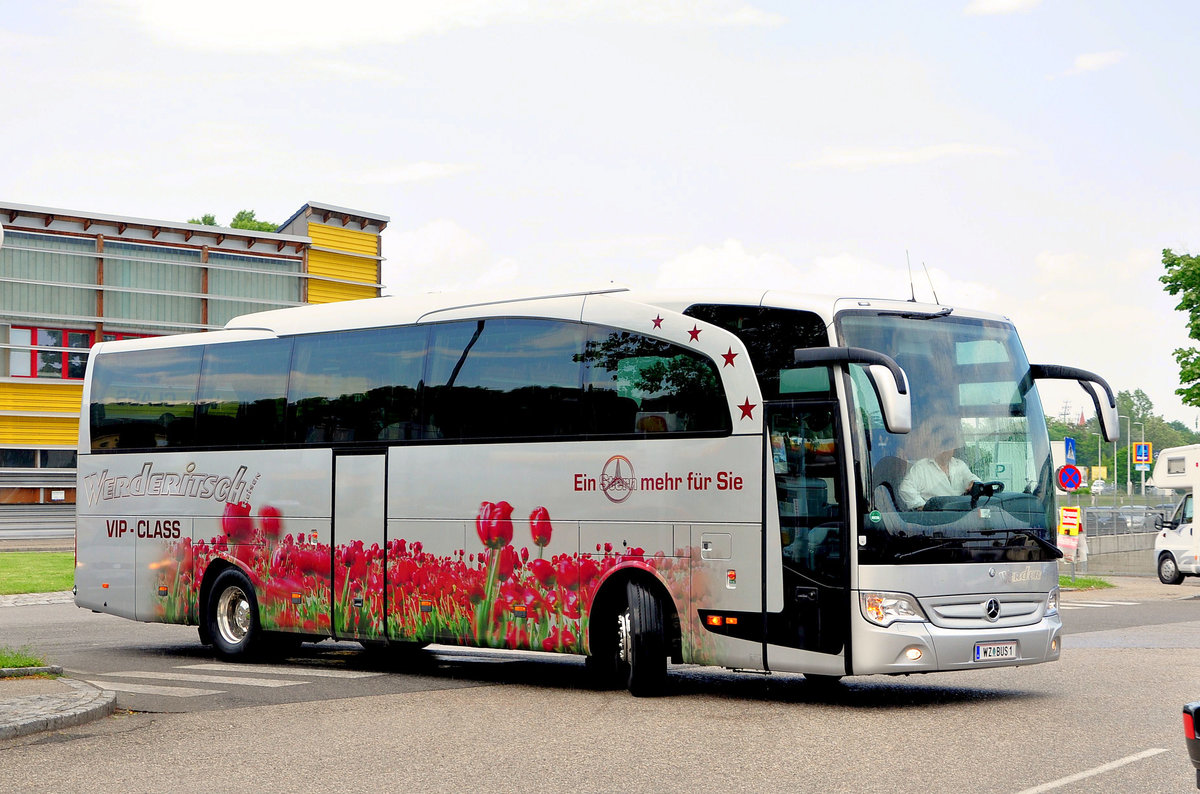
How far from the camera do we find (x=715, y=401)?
11.9 meters

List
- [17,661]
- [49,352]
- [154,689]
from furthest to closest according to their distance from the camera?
[49,352], [17,661], [154,689]

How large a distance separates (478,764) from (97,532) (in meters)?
10.0

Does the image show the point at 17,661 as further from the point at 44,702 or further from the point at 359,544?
the point at 359,544

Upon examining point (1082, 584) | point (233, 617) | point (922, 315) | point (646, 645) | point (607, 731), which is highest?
point (922, 315)

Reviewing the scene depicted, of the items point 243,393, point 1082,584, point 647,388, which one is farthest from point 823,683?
point 1082,584

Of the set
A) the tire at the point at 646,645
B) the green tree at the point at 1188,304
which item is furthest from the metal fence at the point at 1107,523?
the tire at the point at 646,645

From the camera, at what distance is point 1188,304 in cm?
4966

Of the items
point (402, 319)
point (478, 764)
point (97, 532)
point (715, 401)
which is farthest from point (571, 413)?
point (97, 532)

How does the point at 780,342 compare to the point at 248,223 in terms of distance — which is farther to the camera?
the point at 248,223

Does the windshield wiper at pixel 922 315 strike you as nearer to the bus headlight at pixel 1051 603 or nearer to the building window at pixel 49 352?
the bus headlight at pixel 1051 603

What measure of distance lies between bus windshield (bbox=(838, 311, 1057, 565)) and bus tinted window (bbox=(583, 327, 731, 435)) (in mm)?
1270

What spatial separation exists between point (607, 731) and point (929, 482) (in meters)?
3.27

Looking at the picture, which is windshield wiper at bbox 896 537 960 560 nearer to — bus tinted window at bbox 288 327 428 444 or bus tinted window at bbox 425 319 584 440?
bus tinted window at bbox 425 319 584 440

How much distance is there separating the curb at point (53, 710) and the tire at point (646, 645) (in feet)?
13.7
